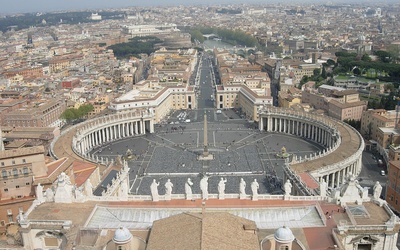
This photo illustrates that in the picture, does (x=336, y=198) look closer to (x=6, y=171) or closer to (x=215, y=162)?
(x=6, y=171)

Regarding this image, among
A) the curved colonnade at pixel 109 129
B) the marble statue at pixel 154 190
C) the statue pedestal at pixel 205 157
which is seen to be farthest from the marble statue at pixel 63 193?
the curved colonnade at pixel 109 129

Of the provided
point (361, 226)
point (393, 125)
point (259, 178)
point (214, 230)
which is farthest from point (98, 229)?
point (393, 125)

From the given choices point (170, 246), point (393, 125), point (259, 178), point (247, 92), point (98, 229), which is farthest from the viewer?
point (247, 92)

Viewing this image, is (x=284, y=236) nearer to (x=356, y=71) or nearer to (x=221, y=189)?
(x=221, y=189)

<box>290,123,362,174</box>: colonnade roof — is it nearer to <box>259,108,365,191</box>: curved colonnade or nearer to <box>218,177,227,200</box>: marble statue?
<box>259,108,365,191</box>: curved colonnade

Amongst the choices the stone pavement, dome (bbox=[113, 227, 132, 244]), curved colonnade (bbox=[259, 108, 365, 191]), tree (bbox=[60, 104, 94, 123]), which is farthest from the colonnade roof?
tree (bbox=[60, 104, 94, 123])

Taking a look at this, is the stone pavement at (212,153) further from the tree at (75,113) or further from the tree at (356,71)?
the tree at (356,71)
